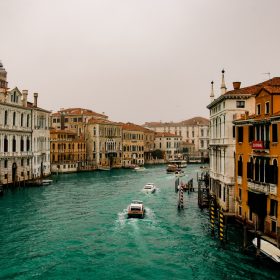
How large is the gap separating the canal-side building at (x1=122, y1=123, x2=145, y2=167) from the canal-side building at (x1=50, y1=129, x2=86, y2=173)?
1208 centimetres

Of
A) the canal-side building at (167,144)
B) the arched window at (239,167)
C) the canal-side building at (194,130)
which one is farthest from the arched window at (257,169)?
the canal-side building at (194,130)

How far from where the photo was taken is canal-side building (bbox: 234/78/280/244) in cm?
1630

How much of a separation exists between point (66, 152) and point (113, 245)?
146 feet

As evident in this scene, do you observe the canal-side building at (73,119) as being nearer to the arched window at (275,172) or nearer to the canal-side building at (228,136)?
the canal-side building at (228,136)

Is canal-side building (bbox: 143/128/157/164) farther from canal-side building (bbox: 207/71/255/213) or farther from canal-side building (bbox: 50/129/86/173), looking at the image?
canal-side building (bbox: 207/71/255/213)

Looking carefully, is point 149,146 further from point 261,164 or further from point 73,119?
point 261,164

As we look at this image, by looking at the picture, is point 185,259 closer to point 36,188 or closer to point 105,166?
point 36,188

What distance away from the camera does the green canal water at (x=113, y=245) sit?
1473cm

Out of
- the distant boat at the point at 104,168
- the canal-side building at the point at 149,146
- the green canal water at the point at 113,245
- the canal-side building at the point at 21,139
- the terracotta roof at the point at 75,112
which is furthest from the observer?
the canal-side building at the point at 149,146

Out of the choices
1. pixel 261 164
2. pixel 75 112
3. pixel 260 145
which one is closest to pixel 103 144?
pixel 75 112

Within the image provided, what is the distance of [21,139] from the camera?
41375 mm

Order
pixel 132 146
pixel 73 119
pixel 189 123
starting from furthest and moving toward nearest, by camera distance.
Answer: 1. pixel 189 123
2. pixel 132 146
3. pixel 73 119

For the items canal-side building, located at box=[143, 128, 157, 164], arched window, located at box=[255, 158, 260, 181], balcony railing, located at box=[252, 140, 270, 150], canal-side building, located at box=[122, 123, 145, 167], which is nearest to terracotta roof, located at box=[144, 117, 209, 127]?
canal-side building, located at box=[143, 128, 157, 164]

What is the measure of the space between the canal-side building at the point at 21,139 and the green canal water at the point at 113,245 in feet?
32.6
